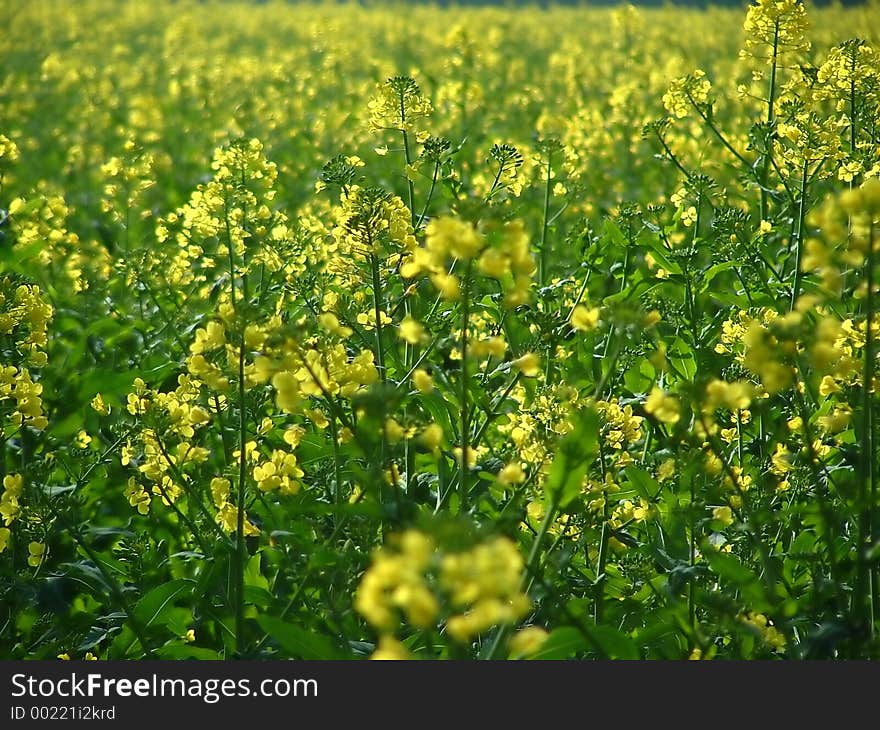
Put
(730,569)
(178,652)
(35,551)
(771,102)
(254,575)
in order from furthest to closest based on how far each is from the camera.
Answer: (771,102) → (254,575) → (35,551) → (178,652) → (730,569)

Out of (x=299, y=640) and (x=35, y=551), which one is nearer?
(x=299, y=640)

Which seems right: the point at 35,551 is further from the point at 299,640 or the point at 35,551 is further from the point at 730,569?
the point at 730,569

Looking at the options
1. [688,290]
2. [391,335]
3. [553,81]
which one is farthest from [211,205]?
[553,81]

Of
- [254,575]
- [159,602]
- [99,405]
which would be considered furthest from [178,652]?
[99,405]

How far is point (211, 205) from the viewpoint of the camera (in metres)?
2.99

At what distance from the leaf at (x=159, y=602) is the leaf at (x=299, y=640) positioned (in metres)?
0.66

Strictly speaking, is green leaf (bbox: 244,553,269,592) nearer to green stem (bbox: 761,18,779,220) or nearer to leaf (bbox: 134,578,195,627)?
leaf (bbox: 134,578,195,627)

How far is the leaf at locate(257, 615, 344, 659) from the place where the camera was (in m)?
1.90

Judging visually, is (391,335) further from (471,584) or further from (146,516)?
(471,584)

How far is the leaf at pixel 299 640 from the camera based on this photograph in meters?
1.90

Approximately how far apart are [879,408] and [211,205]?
187 cm

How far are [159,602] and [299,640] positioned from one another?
0.72 meters

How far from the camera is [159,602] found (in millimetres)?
2520

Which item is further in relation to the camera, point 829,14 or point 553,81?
point 829,14
